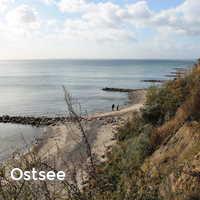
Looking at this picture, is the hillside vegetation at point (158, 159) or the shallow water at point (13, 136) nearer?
the hillside vegetation at point (158, 159)

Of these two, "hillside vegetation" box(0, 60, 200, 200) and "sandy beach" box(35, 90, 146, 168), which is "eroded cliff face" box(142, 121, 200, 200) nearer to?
"hillside vegetation" box(0, 60, 200, 200)

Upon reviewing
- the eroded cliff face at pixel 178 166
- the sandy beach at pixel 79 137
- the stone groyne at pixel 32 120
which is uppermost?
the eroded cliff face at pixel 178 166

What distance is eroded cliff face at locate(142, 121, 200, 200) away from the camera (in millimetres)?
9258

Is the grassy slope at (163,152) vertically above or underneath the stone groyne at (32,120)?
above

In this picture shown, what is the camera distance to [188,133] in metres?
13.7

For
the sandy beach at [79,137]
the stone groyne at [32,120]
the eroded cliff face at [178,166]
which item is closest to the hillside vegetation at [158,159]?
the eroded cliff face at [178,166]

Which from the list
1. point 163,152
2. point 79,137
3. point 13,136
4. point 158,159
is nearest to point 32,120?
point 13,136

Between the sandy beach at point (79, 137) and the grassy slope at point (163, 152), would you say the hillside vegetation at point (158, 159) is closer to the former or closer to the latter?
the grassy slope at point (163, 152)

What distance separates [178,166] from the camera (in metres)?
11.0

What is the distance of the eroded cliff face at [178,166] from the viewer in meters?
9.26

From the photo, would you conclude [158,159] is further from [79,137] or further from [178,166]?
[79,137]

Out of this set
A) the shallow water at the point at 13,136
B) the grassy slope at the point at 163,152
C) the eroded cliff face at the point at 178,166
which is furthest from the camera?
the shallow water at the point at 13,136

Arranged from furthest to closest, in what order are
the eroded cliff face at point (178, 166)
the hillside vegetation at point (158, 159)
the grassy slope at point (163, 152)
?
1. the eroded cliff face at point (178, 166)
2. the grassy slope at point (163, 152)
3. the hillside vegetation at point (158, 159)

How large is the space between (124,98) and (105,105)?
12.2 meters
